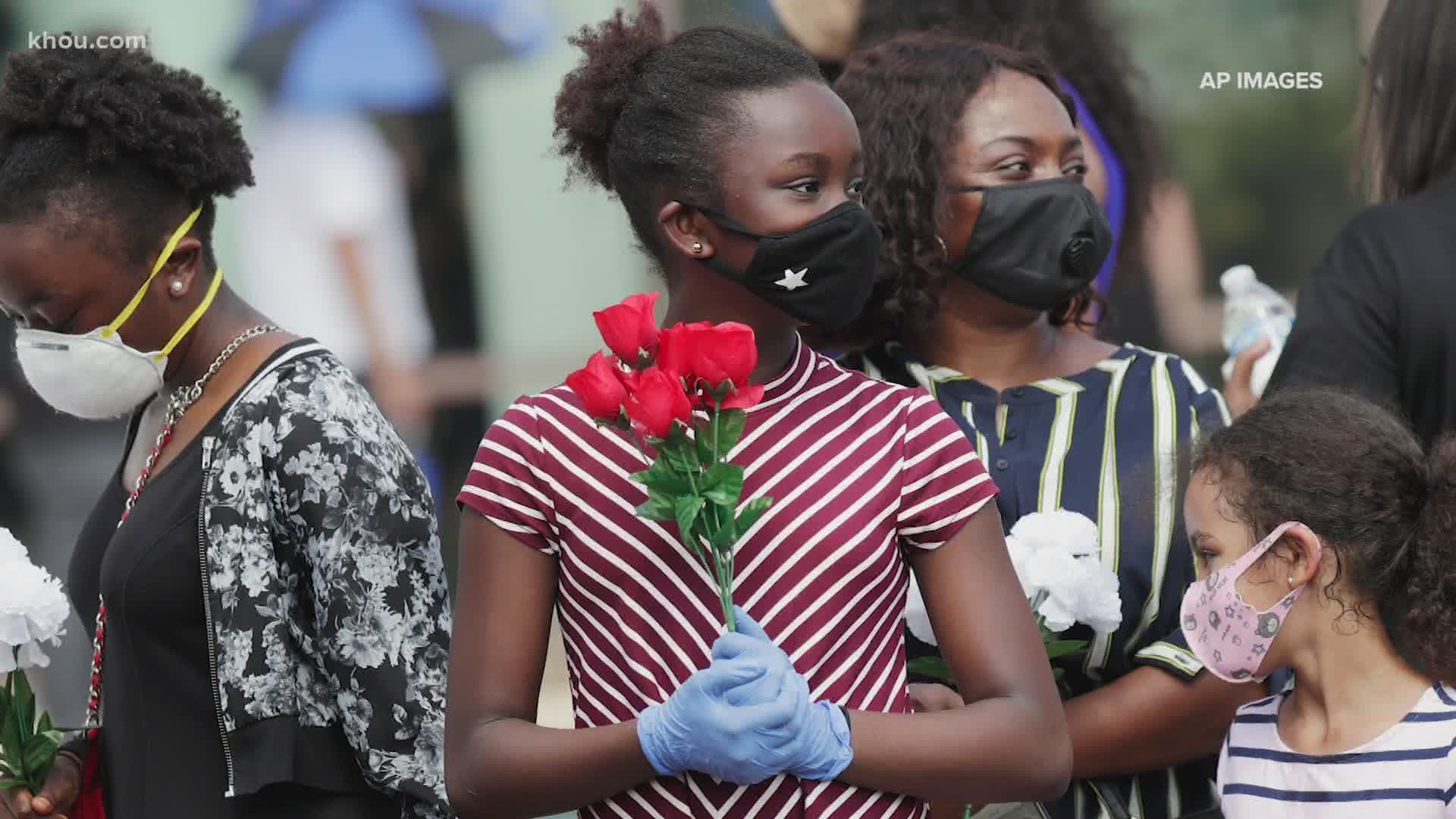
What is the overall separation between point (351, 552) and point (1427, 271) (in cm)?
181

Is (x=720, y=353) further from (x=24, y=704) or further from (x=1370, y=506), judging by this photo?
(x=24, y=704)

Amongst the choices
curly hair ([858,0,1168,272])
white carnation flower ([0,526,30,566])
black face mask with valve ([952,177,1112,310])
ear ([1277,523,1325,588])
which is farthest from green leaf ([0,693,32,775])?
curly hair ([858,0,1168,272])

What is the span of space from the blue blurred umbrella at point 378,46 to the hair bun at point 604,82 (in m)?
3.64

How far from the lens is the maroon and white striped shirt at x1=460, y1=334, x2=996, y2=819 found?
2156 mm

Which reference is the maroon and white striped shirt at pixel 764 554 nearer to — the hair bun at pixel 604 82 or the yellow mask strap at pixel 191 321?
the hair bun at pixel 604 82

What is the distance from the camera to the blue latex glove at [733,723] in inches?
77.2

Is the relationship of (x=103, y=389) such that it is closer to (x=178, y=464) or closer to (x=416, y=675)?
(x=178, y=464)

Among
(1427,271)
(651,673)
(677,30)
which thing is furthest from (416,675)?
(1427,271)

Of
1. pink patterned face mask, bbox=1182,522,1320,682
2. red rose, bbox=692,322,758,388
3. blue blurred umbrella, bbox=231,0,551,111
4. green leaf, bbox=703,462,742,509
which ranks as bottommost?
pink patterned face mask, bbox=1182,522,1320,682

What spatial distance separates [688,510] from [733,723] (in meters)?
0.24

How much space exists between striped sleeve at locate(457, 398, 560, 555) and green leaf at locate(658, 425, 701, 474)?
26cm

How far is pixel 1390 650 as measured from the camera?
8.39 feet

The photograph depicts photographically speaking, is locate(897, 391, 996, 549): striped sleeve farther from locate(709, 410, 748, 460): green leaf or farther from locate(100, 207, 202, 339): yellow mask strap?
locate(100, 207, 202, 339): yellow mask strap

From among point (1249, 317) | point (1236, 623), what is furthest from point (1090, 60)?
point (1236, 623)
